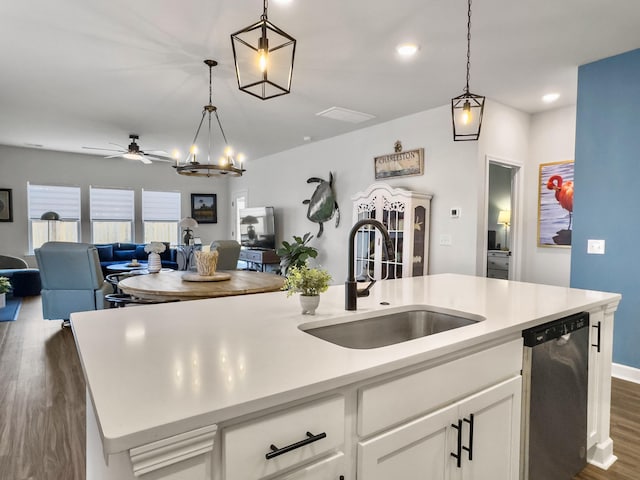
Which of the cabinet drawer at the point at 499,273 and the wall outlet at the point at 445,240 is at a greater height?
the wall outlet at the point at 445,240

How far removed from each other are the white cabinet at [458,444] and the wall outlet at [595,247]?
7.99ft

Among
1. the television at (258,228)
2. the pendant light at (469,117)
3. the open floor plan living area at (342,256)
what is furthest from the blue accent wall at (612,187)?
the television at (258,228)

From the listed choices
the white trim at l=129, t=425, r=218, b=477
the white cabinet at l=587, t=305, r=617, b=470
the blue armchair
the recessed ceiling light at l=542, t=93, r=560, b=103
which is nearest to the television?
the blue armchair

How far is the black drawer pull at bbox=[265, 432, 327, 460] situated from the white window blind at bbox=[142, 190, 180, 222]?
8556mm

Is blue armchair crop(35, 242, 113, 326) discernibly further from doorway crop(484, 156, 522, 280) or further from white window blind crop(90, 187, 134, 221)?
doorway crop(484, 156, 522, 280)

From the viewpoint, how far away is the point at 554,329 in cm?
159

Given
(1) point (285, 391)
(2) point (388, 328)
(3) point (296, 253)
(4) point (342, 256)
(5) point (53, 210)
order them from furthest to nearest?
(5) point (53, 210) → (3) point (296, 253) → (4) point (342, 256) → (2) point (388, 328) → (1) point (285, 391)

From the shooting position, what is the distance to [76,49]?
3090mm

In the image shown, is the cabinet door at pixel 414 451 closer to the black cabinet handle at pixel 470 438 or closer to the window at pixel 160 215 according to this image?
the black cabinet handle at pixel 470 438

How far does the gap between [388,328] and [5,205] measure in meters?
8.13

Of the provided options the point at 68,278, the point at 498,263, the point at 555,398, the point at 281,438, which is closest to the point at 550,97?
the point at 498,263

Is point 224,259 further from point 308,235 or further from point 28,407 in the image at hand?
point 28,407

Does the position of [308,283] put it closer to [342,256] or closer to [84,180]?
[342,256]

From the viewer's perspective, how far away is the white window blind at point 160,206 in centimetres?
849
